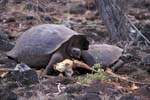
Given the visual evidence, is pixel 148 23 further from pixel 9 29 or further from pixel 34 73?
pixel 34 73

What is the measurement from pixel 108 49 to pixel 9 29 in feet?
14.2

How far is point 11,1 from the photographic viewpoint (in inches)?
585

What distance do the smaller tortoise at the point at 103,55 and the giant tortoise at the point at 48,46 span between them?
11 cm

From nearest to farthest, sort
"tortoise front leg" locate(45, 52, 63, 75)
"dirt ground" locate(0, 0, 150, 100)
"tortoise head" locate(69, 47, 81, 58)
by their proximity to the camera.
Result: "dirt ground" locate(0, 0, 150, 100) → "tortoise front leg" locate(45, 52, 63, 75) → "tortoise head" locate(69, 47, 81, 58)

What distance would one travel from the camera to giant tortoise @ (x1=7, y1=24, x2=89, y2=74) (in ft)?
20.6

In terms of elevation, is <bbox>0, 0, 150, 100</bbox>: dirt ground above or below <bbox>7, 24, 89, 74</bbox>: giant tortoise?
below

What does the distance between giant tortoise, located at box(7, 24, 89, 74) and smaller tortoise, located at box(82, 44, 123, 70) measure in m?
0.11

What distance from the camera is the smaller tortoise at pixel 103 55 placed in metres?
6.46

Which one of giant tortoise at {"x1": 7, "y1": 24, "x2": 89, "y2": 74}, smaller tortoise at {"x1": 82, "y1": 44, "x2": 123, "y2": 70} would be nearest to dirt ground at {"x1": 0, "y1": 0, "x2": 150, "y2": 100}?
smaller tortoise at {"x1": 82, "y1": 44, "x2": 123, "y2": 70}

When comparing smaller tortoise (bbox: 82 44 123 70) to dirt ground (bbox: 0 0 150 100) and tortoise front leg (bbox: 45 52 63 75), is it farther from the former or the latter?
tortoise front leg (bbox: 45 52 63 75)

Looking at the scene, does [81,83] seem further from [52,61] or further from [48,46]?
[48,46]

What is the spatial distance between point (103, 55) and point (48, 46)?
2.45 ft

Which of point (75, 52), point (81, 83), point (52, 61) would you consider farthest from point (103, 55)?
point (81, 83)

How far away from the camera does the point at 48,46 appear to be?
6312mm
